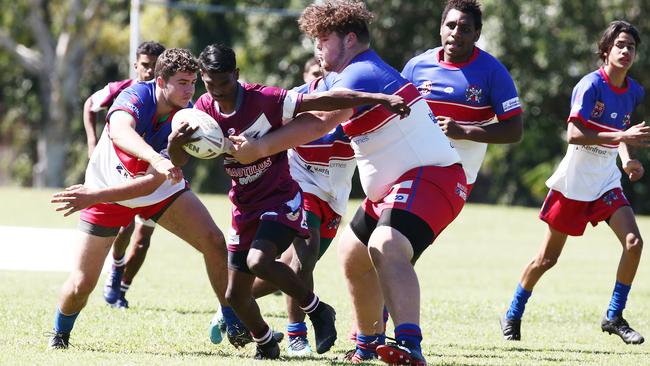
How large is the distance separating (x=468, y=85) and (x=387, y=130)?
4.95 ft

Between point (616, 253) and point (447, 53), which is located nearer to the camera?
point (447, 53)

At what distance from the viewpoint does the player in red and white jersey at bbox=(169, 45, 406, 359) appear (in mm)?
6504

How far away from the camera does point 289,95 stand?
6582 mm

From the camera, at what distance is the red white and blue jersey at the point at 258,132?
6.56m

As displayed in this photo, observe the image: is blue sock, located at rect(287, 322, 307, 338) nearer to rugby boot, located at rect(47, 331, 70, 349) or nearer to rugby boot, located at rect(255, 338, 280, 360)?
rugby boot, located at rect(255, 338, 280, 360)

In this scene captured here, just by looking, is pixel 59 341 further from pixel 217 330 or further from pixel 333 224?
pixel 333 224

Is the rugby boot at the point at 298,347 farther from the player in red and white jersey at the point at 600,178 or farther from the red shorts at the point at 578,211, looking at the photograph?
the red shorts at the point at 578,211

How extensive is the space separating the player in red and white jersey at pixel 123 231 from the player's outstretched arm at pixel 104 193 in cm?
299

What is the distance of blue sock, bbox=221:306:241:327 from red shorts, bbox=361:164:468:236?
152 centimetres

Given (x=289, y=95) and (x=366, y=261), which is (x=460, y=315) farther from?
(x=289, y=95)

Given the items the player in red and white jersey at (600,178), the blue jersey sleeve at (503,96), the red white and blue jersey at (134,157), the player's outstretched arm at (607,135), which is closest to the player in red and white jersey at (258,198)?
the red white and blue jersey at (134,157)

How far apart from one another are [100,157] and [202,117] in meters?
1.36

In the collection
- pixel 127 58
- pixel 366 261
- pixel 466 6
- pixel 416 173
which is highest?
pixel 466 6

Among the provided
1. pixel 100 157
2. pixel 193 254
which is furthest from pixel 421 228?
pixel 193 254
